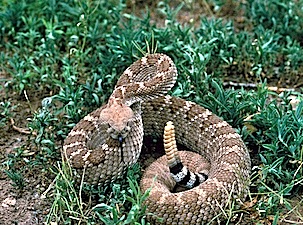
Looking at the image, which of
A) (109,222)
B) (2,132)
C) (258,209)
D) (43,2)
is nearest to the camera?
(109,222)

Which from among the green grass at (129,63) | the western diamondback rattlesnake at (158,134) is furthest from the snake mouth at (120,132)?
the green grass at (129,63)

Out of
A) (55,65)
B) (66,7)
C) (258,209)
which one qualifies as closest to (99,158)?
(258,209)

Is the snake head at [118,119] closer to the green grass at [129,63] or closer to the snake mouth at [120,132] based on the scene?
the snake mouth at [120,132]

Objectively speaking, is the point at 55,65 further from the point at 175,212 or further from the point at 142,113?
the point at 175,212

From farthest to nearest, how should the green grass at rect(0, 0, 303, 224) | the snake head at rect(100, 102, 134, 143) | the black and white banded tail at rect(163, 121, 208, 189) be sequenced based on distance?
the green grass at rect(0, 0, 303, 224) < the snake head at rect(100, 102, 134, 143) < the black and white banded tail at rect(163, 121, 208, 189)

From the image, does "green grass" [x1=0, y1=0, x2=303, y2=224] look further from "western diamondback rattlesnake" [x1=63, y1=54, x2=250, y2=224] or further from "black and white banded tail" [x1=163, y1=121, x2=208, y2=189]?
"black and white banded tail" [x1=163, y1=121, x2=208, y2=189]

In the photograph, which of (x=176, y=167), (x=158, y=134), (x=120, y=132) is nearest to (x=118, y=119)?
(x=120, y=132)

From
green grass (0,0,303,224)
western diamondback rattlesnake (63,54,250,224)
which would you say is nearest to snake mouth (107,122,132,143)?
western diamondback rattlesnake (63,54,250,224)

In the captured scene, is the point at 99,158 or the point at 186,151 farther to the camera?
the point at 186,151
